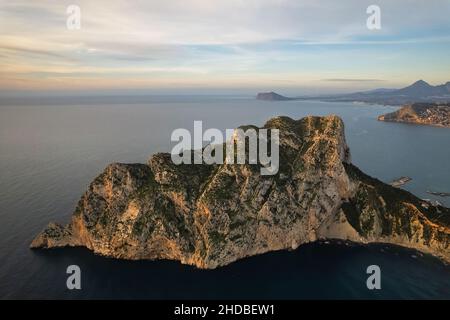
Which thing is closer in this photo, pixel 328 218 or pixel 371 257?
pixel 371 257

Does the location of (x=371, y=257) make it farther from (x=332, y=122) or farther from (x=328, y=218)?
(x=332, y=122)

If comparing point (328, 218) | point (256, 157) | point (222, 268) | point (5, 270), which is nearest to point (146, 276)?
point (222, 268)

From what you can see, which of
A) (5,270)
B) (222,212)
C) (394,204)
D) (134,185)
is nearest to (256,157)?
(222,212)

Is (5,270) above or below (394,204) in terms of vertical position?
below
